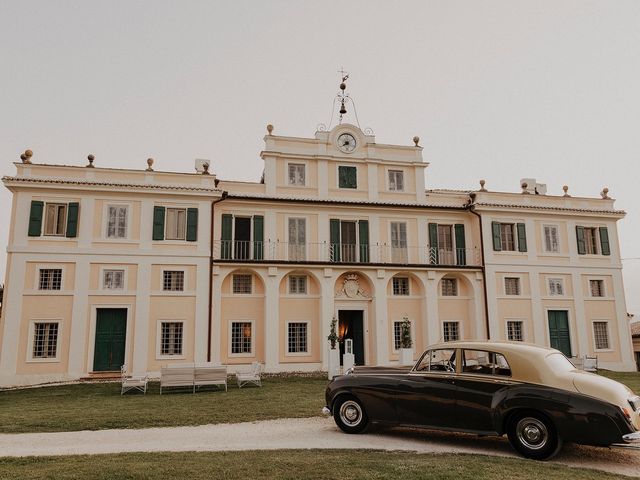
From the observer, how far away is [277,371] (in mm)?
21906

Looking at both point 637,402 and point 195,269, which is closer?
point 637,402

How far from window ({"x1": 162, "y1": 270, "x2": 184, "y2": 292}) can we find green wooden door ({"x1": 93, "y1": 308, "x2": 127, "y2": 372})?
196 cm

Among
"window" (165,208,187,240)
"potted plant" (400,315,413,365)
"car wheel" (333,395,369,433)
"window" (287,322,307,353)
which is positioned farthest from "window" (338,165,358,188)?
"car wheel" (333,395,369,433)

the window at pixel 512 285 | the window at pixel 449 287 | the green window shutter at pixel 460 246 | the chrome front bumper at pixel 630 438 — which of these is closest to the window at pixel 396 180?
the green window shutter at pixel 460 246

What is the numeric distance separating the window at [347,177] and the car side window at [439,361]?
670 inches

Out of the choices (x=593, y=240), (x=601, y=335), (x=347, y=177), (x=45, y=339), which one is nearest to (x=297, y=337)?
(x=347, y=177)

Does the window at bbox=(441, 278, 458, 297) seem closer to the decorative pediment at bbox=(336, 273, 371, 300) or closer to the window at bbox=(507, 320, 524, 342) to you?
the window at bbox=(507, 320, 524, 342)

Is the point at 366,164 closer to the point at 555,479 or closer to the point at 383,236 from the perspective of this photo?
the point at 383,236

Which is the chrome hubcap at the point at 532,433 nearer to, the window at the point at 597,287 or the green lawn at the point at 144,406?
the green lawn at the point at 144,406

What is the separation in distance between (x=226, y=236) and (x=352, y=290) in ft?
21.0

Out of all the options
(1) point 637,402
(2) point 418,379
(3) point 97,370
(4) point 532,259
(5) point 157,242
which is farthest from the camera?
(4) point 532,259

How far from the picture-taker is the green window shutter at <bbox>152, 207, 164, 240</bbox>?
21.9 metres

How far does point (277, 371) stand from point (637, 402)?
1667cm

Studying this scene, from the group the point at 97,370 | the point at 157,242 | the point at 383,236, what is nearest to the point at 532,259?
the point at 383,236
